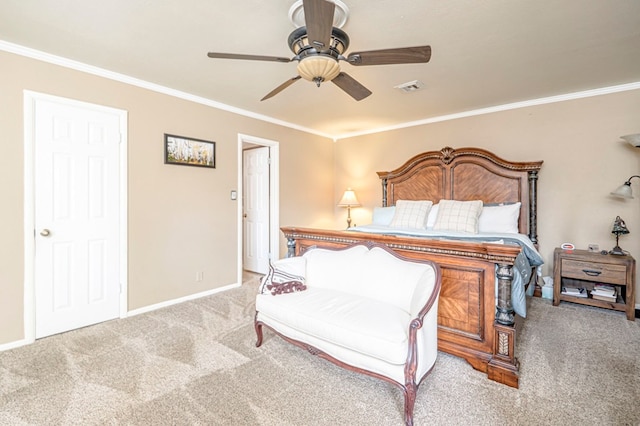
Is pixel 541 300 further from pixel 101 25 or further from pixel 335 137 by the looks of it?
pixel 101 25

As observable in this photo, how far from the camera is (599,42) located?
7.98ft

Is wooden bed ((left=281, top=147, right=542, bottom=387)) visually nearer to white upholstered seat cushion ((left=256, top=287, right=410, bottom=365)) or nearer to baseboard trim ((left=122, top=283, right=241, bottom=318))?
white upholstered seat cushion ((left=256, top=287, right=410, bottom=365))

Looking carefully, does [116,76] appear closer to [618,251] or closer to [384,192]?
[384,192]

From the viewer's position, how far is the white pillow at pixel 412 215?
4.00 metres

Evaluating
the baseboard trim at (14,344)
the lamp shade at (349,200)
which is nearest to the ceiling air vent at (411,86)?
the lamp shade at (349,200)

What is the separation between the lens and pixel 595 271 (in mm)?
3166

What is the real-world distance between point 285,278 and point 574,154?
379 cm

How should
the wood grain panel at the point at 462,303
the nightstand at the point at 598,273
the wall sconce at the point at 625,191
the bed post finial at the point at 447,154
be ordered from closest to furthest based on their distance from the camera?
Result: 1. the wood grain panel at the point at 462,303
2. the nightstand at the point at 598,273
3. the wall sconce at the point at 625,191
4. the bed post finial at the point at 447,154

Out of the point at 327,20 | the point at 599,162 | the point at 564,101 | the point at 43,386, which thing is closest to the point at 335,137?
the point at 564,101

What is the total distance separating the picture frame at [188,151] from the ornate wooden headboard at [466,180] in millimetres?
2733

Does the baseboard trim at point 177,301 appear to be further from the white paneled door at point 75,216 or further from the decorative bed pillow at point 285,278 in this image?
the decorative bed pillow at point 285,278

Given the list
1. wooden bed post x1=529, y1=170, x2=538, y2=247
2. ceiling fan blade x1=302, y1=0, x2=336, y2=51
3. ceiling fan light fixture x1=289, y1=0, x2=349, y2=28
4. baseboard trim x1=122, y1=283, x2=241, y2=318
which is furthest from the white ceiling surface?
baseboard trim x1=122, y1=283, x2=241, y2=318

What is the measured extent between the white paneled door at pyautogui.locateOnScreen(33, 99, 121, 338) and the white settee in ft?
5.92

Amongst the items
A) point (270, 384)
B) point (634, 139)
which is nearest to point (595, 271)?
point (634, 139)
